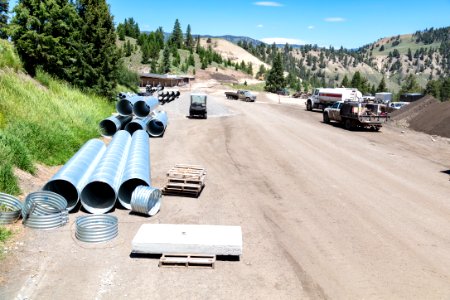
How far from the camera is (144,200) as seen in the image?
12156 mm

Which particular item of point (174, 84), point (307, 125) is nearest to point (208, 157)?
point (307, 125)

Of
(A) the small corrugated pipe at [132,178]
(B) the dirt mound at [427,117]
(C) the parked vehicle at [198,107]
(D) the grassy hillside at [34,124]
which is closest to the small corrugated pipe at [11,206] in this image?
(D) the grassy hillside at [34,124]

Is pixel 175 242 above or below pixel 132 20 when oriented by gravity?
below

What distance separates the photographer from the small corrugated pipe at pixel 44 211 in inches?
441

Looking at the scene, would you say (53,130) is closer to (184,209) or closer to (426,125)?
(184,209)

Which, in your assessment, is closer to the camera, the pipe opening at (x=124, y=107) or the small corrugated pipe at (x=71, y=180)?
the small corrugated pipe at (x=71, y=180)

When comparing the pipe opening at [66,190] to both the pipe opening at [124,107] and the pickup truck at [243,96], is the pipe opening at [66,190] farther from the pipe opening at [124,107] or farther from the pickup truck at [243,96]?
the pickup truck at [243,96]

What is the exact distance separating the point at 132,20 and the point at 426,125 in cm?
15859

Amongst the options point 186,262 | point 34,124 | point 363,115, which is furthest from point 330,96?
point 186,262

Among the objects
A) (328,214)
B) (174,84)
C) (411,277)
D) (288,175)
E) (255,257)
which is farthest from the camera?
(174,84)

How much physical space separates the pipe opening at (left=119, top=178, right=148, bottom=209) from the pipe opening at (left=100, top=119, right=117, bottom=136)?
1218 centimetres

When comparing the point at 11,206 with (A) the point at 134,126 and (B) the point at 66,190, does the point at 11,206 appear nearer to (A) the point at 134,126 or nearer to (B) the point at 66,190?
(B) the point at 66,190

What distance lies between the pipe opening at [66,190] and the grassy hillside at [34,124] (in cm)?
120

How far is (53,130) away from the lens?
18.5m
